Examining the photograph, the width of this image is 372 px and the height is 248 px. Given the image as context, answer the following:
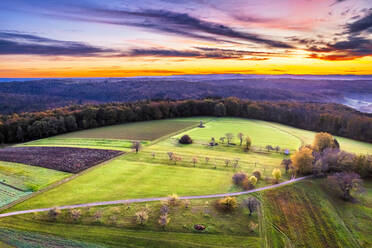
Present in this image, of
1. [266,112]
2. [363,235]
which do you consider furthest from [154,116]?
[363,235]

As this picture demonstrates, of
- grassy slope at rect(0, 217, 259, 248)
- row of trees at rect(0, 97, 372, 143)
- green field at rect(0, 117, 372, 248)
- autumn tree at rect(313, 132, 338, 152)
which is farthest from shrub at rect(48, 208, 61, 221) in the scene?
row of trees at rect(0, 97, 372, 143)

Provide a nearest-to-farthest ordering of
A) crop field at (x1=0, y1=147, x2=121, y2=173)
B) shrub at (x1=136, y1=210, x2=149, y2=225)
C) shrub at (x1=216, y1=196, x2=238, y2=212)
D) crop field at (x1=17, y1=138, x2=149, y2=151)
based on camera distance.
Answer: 1. shrub at (x1=136, y1=210, x2=149, y2=225)
2. shrub at (x1=216, y1=196, x2=238, y2=212)
3. crop field at (x1=0, y1=147, x2=121, y2=173)
4. crop field at (x1=17, y1=138, x2=149, y2=151)

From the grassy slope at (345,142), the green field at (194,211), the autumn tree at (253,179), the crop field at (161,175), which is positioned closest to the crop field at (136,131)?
the crop field at (161,175)

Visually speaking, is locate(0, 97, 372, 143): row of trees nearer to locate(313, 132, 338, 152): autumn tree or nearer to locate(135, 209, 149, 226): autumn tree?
locate(313, 132, 338, 152): autumn tree

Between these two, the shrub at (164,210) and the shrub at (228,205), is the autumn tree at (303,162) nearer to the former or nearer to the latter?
the shrub at (228,205)

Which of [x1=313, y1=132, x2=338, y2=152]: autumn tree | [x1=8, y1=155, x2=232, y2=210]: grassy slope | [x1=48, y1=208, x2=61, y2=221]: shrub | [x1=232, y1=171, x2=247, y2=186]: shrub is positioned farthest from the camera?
[x1=313, y1=132, x2=338, y2=152]: autumn tree

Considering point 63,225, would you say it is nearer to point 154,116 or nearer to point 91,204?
point 91,204
